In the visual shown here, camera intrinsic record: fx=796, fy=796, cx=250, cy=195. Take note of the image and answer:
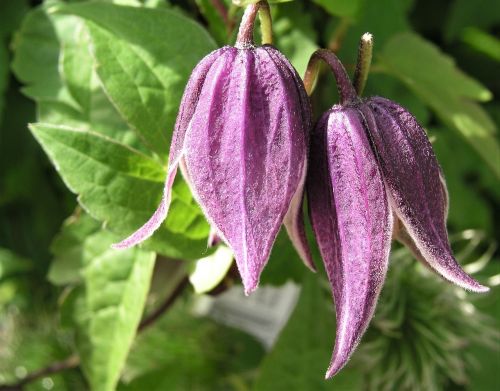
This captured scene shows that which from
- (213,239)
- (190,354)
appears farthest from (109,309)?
(190,354)

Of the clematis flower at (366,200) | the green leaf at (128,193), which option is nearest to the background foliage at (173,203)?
the green leaf at (128,193)

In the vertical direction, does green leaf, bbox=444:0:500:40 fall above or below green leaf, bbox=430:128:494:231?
above

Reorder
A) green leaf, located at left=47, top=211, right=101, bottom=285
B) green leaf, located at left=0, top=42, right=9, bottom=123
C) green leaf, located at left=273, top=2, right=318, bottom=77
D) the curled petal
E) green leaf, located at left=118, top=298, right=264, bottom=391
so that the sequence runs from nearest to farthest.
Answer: the curled petal, green leaf, located at left=273, top=2, right=318, bottom=77, green leaf, located at left=47, top=211, right=101, bottom=285, green leaf, located at left=0, top=42, right=9, bottom=123, green leaf, located at left=118, top=298, right=264, bottom=391

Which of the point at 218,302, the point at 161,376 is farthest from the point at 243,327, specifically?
the point at 161,376

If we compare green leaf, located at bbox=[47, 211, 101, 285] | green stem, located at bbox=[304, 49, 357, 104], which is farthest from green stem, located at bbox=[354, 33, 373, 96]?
green leaf, located at bbox=[47, 211, 101, 285]

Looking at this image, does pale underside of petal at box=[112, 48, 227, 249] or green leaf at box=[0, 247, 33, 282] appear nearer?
pale underside of petal at box=[112, 48, 227, 249]

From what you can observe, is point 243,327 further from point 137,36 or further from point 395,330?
point 137,36

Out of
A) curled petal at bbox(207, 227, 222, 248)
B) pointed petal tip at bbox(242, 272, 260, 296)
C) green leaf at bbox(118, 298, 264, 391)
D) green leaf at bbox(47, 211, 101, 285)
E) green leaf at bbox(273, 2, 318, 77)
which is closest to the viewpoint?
pointed petal tip at bbox(242, 272, 260, 296)

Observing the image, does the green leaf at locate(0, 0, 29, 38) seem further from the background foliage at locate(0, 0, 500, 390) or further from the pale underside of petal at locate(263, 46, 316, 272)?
the pale underside of petal at locate(263, 46, 316, 272)
